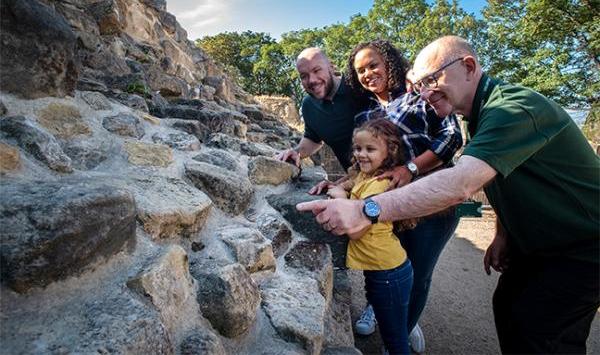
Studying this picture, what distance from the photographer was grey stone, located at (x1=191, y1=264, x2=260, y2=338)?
3.93 feet

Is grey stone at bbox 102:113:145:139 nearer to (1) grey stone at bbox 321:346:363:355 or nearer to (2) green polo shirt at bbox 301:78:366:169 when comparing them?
(2) green polo shirt at bbox 301:78:366:169

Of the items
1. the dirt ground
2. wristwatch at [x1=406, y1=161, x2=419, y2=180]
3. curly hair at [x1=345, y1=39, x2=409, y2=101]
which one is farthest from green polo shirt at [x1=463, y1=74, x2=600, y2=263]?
the dirt ground

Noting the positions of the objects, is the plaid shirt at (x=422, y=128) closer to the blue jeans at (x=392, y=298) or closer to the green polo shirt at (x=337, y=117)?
the green polo shirt at (x=337, y=117)

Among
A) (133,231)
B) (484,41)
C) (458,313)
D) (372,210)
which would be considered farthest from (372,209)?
(484,41)

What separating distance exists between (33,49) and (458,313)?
3.78m

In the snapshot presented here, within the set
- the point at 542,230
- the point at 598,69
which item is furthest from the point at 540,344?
the point at 598,69

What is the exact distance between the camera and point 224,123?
2951 mm

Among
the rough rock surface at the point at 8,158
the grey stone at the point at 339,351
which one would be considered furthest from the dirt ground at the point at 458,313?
the rough rock surface at the point at 8,158

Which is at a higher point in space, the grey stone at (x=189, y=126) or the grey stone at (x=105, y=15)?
the grey stone at (x=105, y=15)

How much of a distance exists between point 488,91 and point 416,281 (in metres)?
1.18

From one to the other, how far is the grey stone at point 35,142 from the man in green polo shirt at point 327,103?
4.46 feet

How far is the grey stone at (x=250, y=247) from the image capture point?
4.86ft

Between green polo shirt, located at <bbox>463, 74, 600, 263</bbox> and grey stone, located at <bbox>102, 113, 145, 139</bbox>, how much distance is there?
160cm

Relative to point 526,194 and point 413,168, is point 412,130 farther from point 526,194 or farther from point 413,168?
point 526,194
